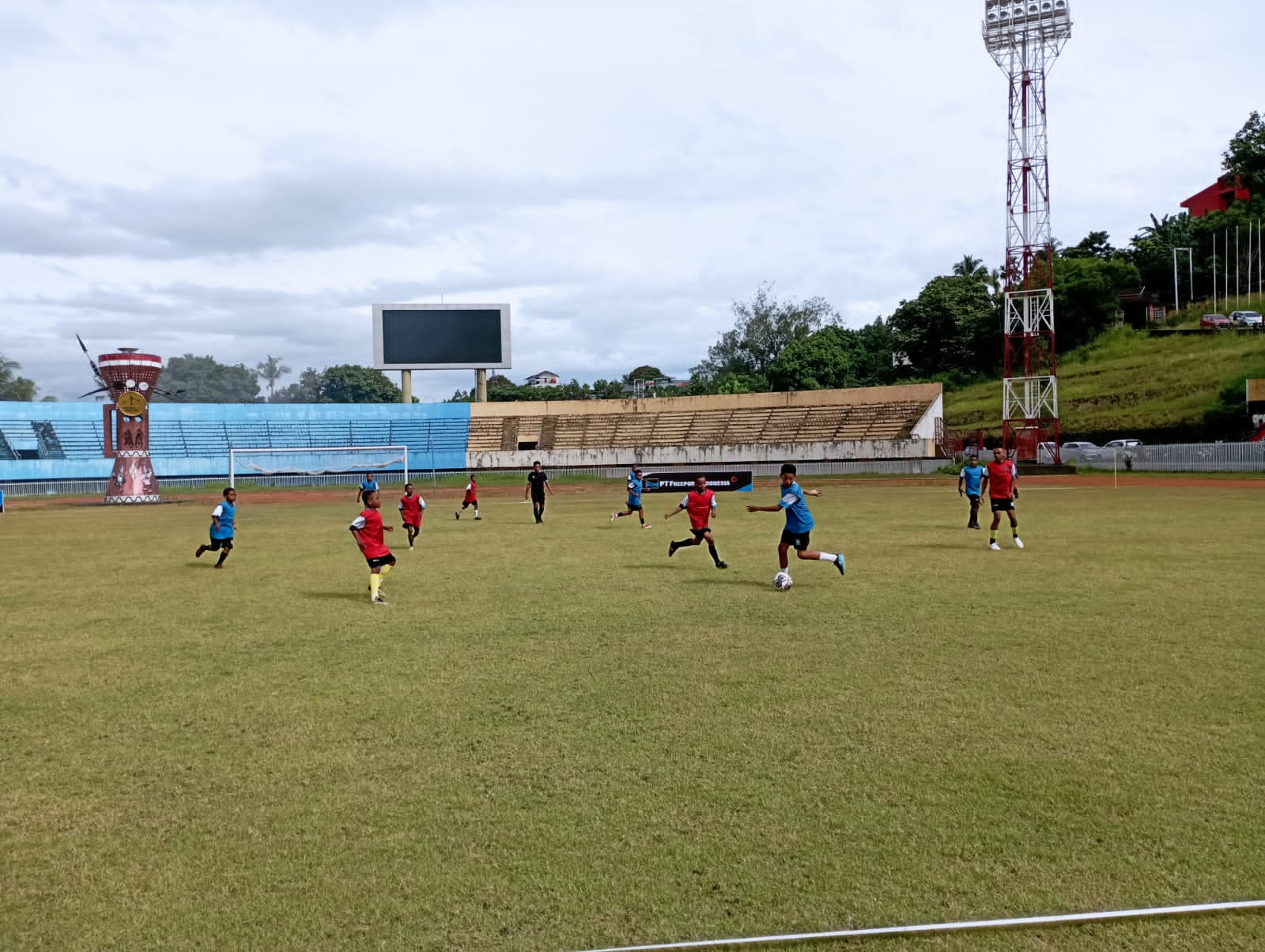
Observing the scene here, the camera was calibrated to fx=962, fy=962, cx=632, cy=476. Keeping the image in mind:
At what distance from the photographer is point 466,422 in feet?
253

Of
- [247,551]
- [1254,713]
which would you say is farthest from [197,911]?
[247,551]

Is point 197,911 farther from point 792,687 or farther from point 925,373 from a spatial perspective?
point 925,373

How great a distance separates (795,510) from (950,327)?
80295 millimetres

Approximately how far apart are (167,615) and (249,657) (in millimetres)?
3547

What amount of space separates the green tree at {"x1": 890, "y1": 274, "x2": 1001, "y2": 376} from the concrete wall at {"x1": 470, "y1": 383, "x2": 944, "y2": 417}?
1446cm

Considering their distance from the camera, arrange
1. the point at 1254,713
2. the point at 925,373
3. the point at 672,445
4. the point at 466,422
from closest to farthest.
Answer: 1. the point at 1254,713
2. the point at 672,445
3. the point at 466,422
4. the point at 925,373

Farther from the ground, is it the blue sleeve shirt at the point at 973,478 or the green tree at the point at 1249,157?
the green tree at the point at 1249,157

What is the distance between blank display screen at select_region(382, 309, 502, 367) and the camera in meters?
72.6

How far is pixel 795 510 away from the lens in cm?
1510

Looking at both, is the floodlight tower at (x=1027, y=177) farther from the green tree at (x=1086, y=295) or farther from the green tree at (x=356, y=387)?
the green tree at (x=356, y=387)

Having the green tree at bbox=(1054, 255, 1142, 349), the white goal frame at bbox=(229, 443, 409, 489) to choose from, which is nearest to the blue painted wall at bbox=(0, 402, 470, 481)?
the white goal frame at bbox=(229, 443, 409, 489)

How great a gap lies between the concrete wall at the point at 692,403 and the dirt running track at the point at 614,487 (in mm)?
15736

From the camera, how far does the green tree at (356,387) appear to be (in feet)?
449

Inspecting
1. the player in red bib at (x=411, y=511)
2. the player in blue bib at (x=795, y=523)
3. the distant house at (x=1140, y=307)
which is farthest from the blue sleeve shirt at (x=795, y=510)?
the distant house at (x=1140, y=307)
